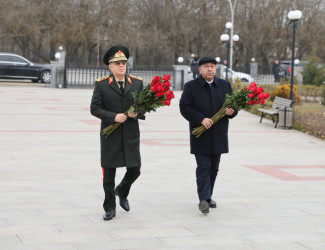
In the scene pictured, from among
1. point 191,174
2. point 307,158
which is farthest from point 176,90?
point 191,174

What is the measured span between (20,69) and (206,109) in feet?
87.7

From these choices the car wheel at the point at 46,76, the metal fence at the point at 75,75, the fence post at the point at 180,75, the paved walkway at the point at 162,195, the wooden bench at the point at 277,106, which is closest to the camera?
the paved walkway at the point at 162,195

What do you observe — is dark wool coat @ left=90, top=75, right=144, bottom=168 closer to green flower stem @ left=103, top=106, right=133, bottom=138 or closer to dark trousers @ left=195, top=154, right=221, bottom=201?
green flower stem @ left=103, top=106, right=133, bottom=138

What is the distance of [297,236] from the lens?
6297 millimetres

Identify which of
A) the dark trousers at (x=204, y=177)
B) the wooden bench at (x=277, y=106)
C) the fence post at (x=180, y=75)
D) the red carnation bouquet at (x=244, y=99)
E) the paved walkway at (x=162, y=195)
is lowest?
the paved walkway at (x=162, y=195)

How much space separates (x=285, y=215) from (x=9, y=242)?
→ 2878mm

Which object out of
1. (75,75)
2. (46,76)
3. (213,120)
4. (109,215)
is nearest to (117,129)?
(109,215)

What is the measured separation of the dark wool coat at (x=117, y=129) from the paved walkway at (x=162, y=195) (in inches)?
23.3

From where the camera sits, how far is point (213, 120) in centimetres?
718

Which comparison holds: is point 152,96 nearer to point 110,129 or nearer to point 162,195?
point 110,129

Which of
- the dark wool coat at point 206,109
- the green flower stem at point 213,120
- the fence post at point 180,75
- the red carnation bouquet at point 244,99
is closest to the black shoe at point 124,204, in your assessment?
the dark wool coat at point 206,109

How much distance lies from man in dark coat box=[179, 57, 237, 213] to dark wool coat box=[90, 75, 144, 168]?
0.75 meters

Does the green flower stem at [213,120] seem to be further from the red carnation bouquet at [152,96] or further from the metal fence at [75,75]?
the metal fence at [75,75]

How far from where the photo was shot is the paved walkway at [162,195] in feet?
20.0
